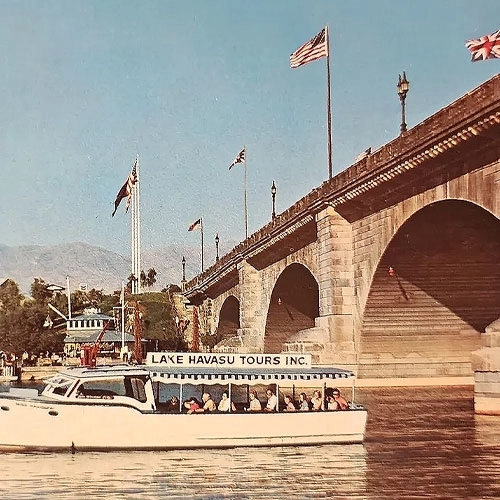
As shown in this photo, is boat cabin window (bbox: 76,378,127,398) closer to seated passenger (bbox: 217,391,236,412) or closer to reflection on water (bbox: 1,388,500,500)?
reflection on water (bbox: 1,388,500,500)

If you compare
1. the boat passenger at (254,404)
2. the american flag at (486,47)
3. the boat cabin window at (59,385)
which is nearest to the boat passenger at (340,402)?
the boat passenger at (254,404)

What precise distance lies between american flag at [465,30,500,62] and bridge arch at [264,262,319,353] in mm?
34860

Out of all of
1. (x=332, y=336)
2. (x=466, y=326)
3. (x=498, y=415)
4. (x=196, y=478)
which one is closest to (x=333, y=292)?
(x=332, y=336)

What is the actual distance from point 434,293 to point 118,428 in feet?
79.1

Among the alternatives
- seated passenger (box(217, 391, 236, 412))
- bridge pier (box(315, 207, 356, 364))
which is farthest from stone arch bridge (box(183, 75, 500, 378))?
seated passenger (box(217, 391, 236, 412))

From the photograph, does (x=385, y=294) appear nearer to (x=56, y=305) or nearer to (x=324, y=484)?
(x=324, y=484)

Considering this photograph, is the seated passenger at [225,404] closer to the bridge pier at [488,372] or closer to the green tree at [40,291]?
the bridge pier at [488,372]

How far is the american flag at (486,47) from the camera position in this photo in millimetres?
26641

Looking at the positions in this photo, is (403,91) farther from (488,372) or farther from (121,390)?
(121,390)

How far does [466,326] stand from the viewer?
48.3m

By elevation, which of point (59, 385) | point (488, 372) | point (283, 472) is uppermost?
point (488, 372)

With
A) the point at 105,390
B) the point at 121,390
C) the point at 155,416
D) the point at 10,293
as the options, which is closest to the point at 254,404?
the point at 155,416

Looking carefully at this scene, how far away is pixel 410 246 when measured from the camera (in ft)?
135

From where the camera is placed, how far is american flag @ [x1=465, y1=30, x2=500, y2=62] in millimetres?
26641
